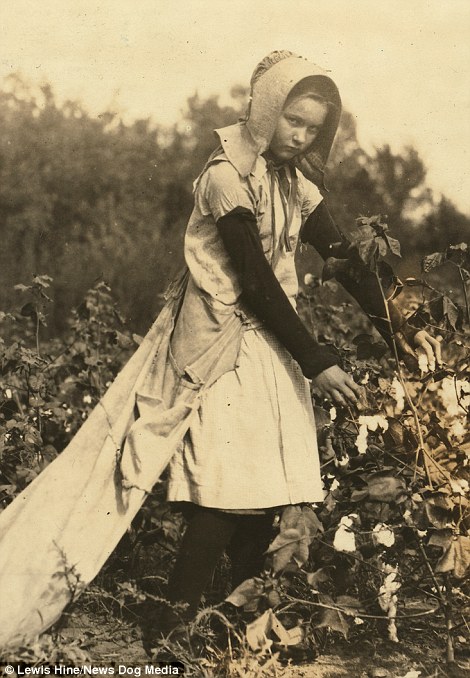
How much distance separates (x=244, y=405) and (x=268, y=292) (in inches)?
13.1

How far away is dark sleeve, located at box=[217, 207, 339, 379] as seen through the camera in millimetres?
2303

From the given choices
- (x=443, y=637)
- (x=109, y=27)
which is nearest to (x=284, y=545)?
(x=443, y=637)

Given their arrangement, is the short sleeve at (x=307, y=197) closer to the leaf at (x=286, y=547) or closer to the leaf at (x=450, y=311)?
the leaf at (x=450, y=311)

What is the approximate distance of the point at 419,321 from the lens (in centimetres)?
256

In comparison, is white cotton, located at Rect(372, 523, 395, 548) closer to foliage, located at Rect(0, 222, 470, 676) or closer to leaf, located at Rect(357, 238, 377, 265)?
foliage, located at Rect(0, 222, 470, 676)

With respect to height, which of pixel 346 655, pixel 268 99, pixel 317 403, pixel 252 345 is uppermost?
pixel 268 99

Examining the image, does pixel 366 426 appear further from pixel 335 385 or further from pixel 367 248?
pixel 367 248

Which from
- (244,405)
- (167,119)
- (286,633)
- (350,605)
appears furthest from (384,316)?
(167,119)

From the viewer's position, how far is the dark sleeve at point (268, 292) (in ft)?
7.55

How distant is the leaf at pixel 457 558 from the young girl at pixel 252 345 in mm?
409

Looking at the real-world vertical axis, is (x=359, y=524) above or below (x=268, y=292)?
below

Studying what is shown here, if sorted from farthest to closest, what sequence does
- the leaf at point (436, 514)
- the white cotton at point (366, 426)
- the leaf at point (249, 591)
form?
the white cotton at point (366, 426) < the leaf at point (436, 514) < the leaf at point (249, 591)

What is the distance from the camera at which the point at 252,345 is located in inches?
93.8

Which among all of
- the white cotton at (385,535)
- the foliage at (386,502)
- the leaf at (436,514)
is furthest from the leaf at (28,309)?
the leaf at (436,514)
